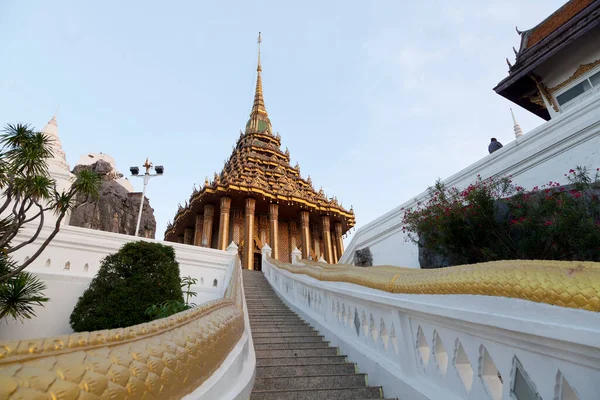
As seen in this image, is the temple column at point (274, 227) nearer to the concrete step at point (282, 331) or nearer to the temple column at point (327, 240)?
the temple column at point (327, 240)

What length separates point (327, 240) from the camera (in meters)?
20.2

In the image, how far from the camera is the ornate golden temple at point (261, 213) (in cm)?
1805

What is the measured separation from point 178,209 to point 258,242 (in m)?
7.55

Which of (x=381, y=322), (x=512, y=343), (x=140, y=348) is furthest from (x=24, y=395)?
(x=381, y=322)

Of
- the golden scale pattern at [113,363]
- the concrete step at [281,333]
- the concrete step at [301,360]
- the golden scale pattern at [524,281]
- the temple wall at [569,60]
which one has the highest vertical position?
the temple wall at [569,60]

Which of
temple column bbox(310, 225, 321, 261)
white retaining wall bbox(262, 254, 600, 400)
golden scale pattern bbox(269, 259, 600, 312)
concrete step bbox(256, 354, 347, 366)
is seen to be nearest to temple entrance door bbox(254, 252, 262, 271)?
temple column bbox(310, 225, 321, 261)

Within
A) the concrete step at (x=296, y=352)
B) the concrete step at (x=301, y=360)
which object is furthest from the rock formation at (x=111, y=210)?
the concrete step at (x=301, y=360)

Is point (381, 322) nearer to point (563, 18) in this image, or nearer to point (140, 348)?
point (140, 348)

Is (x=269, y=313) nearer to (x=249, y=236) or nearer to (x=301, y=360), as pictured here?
(x=301, y=360)

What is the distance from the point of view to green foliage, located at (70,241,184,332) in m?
6.05

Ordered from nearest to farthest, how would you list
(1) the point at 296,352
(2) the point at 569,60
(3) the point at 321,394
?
1. (3) the point at 321,394
2. (1) the point at 296,352
3. (2) the point at 569,60

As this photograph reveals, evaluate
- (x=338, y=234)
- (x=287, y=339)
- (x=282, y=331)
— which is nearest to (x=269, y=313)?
(x=282, y=331)

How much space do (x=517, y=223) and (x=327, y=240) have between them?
15.7 metres

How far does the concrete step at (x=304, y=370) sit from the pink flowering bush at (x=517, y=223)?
344 centimetres
